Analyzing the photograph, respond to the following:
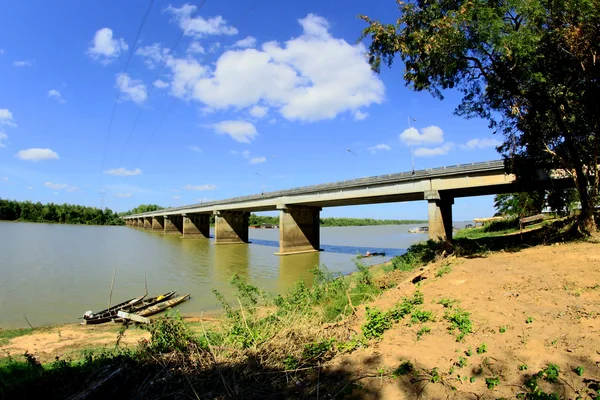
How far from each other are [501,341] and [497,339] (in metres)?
0.08

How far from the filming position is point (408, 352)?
5.62 metres

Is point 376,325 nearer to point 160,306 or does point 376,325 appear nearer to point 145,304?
point 160,306

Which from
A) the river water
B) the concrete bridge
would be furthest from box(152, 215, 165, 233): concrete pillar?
the river water

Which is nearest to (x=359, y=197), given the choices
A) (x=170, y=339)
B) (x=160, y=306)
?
(x=160, y=306)

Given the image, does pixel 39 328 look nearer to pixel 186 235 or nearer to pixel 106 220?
pixel 186 235

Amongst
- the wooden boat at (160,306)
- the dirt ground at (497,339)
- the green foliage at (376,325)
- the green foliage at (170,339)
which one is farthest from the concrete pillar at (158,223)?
the green foliage at (376,325)

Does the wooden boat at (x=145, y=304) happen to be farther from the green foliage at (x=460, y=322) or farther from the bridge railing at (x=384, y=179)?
the bridge railing at (x=384, y=179)

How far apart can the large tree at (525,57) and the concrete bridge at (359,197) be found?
9.53 meters

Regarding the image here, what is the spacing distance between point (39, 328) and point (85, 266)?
58.1ft

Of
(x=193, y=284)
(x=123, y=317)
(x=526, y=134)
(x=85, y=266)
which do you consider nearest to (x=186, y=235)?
(x=85, y=266)

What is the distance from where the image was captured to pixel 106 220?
137 meters

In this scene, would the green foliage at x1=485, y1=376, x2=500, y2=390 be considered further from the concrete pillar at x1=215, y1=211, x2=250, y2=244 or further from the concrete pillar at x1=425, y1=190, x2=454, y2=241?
the concrete pillar at x1=215, y1=211, x2=250, y2=244

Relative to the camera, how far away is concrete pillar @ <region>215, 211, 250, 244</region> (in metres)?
58.8

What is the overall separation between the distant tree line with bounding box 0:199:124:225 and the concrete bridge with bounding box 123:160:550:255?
8135 cm
